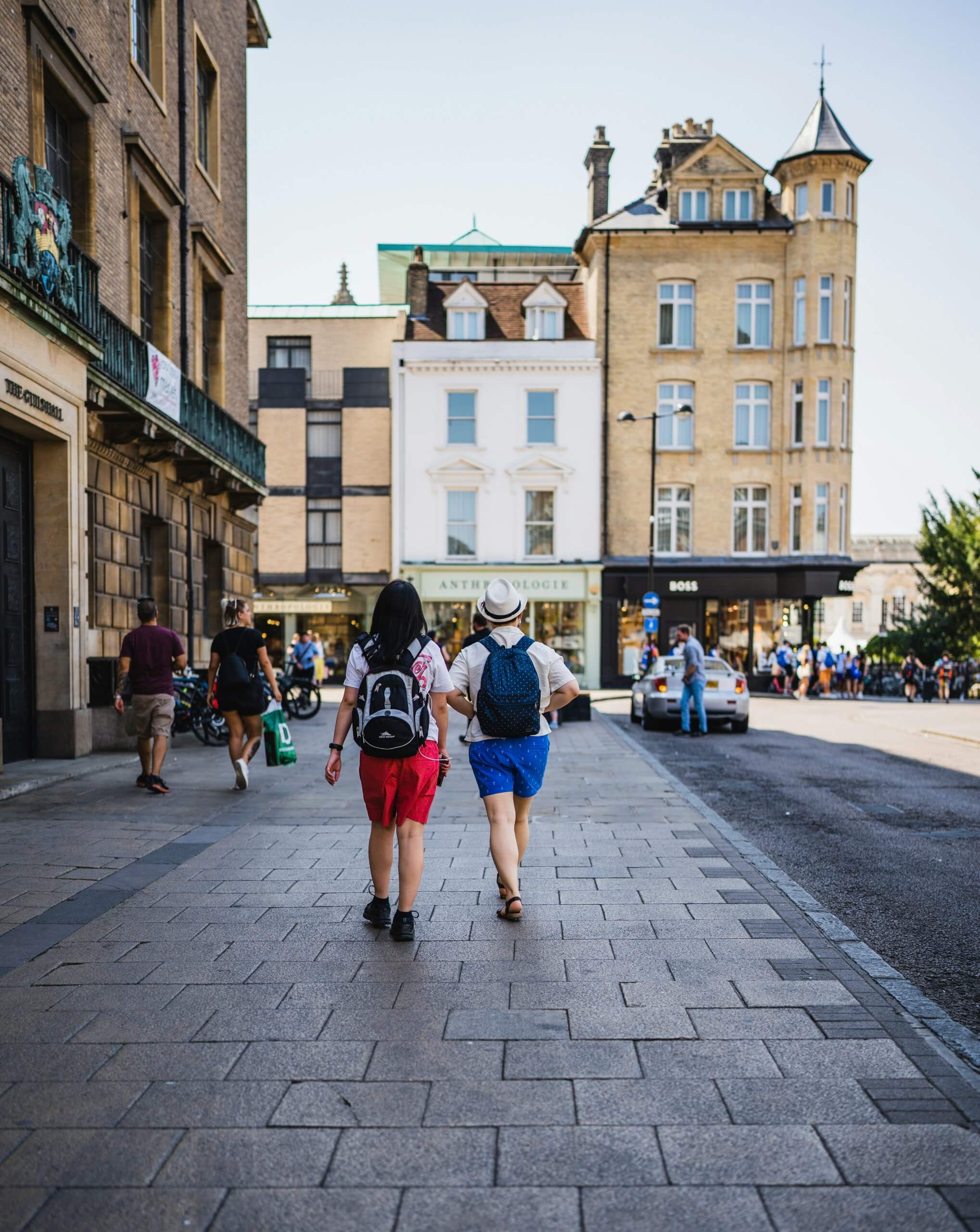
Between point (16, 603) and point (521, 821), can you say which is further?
point (16, 603)

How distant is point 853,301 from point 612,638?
13494 mm

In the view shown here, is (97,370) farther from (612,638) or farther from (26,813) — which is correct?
(612,638)

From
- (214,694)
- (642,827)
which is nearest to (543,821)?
(642,827)

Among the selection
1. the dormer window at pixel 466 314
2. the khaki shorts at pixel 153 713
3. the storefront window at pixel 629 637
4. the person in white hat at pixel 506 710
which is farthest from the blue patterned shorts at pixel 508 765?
the dormer window at pixel 466 314

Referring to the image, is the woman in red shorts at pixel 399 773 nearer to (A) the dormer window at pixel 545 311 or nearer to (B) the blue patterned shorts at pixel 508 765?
(B) the blue patterned shorts at pixel 508 765

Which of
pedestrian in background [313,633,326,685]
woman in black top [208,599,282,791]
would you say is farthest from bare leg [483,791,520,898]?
pedestrian in background [313,633,326,685]

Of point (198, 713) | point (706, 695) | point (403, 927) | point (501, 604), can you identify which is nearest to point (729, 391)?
point (706, 695)

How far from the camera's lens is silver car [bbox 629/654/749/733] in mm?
18344

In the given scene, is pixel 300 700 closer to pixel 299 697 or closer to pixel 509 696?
pixel 299 697

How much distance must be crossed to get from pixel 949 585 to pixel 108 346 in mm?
30765

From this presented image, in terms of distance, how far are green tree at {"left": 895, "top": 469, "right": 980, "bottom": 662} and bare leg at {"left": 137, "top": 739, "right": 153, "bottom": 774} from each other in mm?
30552

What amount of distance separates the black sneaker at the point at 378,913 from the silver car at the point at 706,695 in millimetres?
13470

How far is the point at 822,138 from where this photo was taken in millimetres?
35375

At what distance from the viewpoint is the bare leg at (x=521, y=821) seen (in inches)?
236
